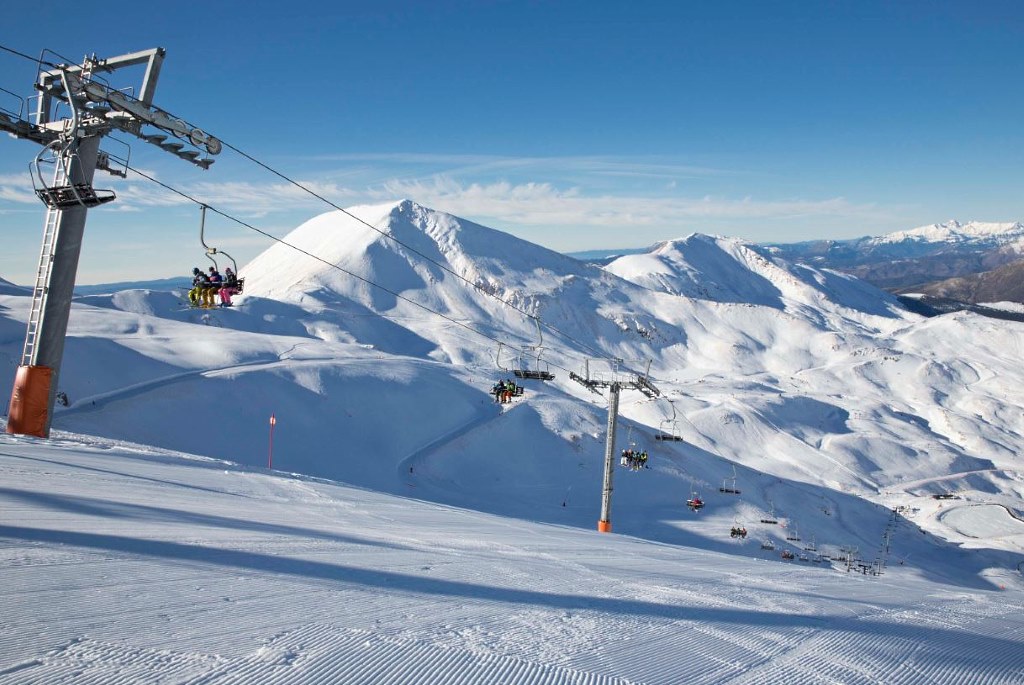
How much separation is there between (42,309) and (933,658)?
691 inches

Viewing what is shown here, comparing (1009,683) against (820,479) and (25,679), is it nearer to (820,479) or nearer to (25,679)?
(25,679)

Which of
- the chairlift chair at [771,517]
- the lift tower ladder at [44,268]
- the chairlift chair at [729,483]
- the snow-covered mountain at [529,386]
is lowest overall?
the chairlift chair at [771,517]

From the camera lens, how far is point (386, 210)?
15800cm

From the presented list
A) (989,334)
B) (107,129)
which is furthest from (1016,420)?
(107,129)

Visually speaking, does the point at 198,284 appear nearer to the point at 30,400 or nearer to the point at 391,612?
the point at 30,400

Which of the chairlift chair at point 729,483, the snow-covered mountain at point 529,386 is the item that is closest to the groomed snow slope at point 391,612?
the snow-covered mountain at point 529,386

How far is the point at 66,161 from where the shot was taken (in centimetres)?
1534

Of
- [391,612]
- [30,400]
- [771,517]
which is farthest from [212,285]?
[771,517]

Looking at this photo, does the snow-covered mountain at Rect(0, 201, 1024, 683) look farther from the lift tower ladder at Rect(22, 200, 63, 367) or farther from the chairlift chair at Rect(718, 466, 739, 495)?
the lift tower ladder at Rect(22, 200, 63, 367)

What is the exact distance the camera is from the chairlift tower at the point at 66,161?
14883 millimetres

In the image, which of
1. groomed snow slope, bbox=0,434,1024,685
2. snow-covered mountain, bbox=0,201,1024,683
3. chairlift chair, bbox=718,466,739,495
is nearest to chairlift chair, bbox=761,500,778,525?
snow-covered mountain, bbox=0,201,1024,683

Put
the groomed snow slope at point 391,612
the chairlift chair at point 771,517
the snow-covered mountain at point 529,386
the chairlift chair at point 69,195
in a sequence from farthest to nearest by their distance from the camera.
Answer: the chairlift chair at point 771,517 < the snow-covered mountain at point 529,386 < the chairlift chair at point 69,195 < the groomed snow slope at point 391,612

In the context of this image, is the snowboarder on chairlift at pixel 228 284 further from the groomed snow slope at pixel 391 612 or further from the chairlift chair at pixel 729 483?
the chairlift chair at pixel 729 483

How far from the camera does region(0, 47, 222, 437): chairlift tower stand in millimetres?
14883
